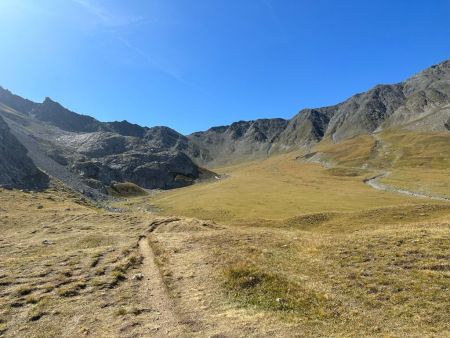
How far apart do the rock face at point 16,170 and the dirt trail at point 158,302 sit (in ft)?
304

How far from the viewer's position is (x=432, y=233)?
104ft

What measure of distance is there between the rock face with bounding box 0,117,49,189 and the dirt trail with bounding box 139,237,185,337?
92.7m

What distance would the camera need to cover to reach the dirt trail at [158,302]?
18.9m

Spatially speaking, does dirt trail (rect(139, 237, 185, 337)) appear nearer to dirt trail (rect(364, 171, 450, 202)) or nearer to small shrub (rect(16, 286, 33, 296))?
small shrub (rect(16, 286, 33, 296))

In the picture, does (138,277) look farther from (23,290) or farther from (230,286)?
(23,290)

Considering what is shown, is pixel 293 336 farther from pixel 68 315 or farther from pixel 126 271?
pixel 126 271

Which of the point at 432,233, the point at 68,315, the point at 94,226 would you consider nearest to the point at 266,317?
the point at 68,315

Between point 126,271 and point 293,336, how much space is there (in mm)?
16648

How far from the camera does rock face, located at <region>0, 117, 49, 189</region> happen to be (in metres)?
112

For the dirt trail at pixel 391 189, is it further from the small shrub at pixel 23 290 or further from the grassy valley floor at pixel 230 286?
the small shrub at pixel 23 290

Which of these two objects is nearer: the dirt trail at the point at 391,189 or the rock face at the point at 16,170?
the dirt trail at the point at 391,189

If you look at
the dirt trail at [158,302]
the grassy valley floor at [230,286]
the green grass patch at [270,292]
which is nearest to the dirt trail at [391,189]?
the grassy valley floor at [230,286]

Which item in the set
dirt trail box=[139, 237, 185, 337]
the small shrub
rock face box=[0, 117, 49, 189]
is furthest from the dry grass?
rock face box=[0, 117, 49, 189]

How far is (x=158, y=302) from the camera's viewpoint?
23.0 meters
